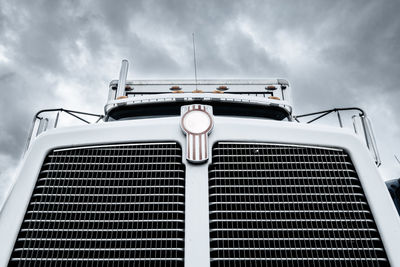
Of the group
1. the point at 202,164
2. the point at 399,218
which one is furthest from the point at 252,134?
the point at 399,218

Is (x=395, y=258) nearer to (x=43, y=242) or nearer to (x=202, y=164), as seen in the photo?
(x=202, y=164)

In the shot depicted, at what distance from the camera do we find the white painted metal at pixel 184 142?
7.68 feet

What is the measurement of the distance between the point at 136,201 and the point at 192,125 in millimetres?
860

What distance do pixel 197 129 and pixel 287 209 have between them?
1.06 metres

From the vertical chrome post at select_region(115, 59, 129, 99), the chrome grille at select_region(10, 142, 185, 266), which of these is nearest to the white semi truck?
the chrome grille at select_region(10, 142, 185, 266)

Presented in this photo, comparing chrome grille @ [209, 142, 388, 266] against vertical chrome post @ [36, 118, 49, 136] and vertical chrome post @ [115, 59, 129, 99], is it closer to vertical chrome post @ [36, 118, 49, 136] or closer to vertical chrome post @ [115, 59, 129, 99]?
vertical chrome post @ [36, 118, 49, 136]

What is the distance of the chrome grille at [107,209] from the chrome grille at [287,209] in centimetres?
38

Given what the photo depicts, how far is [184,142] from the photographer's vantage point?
269cm

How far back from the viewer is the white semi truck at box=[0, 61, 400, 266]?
220 centimetres

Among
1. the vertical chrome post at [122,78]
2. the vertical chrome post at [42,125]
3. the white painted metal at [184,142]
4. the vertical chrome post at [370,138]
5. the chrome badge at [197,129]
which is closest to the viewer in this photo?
the white painted metal at [184,142]

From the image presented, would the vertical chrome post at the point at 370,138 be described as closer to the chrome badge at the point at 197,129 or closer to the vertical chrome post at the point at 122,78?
the chrome badge at the point at 197,129

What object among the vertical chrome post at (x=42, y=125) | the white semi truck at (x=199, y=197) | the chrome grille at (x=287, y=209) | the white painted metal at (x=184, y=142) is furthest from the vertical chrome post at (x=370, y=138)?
the vertical chrome post at (x=42, y=125)

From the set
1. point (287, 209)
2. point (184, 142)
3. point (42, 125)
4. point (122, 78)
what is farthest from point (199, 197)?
point (122, 78)

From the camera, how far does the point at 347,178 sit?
256 centimetres
